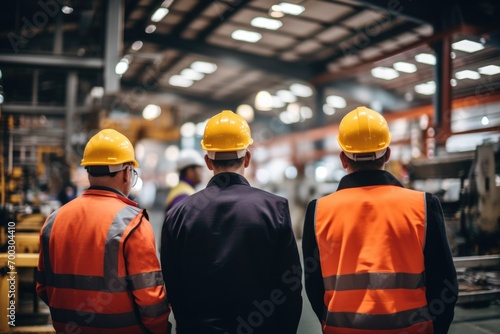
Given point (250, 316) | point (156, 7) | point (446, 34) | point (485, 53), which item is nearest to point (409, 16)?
point (446, 34)

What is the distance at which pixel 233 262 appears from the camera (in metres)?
1.90

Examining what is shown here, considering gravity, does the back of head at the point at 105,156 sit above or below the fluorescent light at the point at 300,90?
below

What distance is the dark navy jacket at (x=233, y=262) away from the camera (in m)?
1.91

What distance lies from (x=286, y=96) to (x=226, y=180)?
18.5 metres

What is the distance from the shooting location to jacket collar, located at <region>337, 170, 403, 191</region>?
1998mm

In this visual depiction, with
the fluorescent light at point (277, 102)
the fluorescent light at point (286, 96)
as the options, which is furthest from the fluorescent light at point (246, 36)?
the fluorescent light at point (277, 102)

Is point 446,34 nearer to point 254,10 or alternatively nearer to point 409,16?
point 409,16

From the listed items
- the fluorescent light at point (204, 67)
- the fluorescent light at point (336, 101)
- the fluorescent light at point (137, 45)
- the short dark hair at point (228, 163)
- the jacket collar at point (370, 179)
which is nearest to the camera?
the jacket collar at point (370, 179)

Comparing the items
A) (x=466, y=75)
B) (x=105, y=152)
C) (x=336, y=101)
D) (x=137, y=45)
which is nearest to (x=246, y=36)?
(x=137, y=45)

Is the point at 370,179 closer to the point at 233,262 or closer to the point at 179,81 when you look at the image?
the point at 233,262

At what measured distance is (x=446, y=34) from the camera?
9227mm

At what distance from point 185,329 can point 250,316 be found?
0.35m

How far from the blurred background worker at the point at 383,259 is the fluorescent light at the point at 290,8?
29.6 ft

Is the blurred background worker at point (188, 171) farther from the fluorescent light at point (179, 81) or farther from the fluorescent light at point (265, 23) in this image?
the fluorescent light at point (179, 81)
